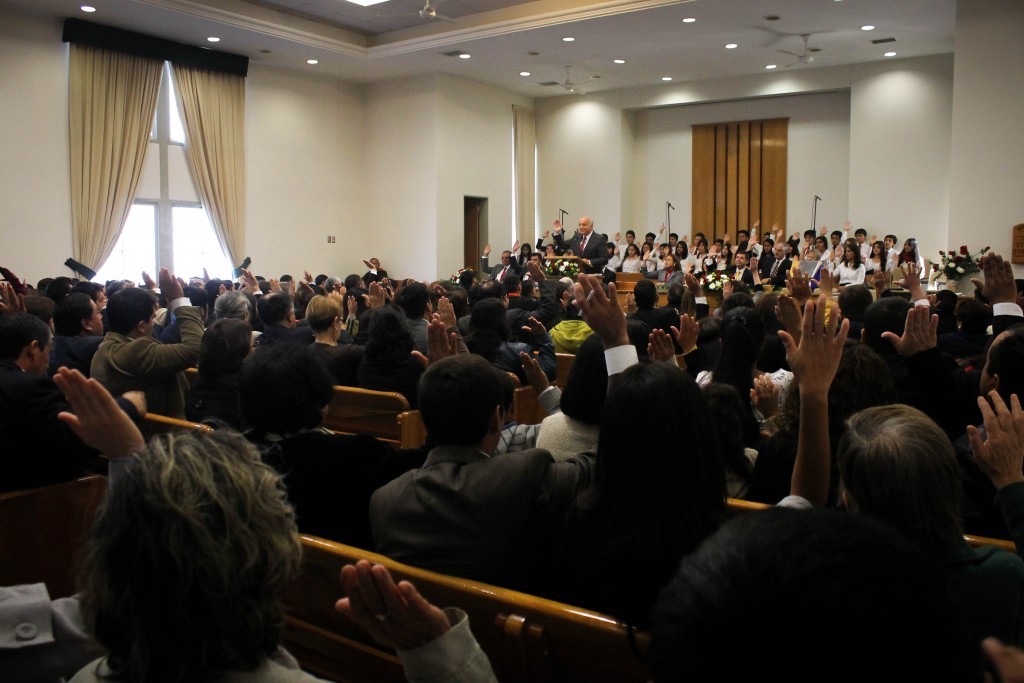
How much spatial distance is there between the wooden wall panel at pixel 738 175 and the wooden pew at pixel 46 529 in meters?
13.9

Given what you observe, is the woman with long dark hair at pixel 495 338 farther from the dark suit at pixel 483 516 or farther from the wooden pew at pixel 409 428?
the dark suit at pixel 483 516

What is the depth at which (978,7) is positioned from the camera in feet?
32.2

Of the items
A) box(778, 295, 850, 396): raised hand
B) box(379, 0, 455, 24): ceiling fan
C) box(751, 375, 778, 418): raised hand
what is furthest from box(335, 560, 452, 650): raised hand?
box(379, 0, 455, 24): ceiling fan

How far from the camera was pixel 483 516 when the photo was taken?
6.35ft

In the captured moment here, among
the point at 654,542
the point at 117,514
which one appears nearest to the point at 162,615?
the point at 117,514

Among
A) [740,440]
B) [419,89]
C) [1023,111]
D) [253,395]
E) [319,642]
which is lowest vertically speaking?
[319,642]

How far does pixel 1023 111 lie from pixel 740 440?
925cm

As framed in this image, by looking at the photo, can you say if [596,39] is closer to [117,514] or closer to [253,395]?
[253,395]

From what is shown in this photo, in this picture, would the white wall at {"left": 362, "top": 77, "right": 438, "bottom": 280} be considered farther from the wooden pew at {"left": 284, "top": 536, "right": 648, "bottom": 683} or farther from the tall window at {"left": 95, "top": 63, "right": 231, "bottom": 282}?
the wooden pew at {"left": 284, "top": 536, "right": 648, "bottom": 683}

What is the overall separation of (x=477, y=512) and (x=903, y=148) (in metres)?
13.1

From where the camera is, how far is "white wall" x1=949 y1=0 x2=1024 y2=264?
384 inches

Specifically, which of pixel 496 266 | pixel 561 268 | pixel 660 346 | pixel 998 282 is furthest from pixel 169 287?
pixel 496 266

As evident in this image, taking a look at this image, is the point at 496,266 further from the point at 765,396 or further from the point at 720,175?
the point at 765,396

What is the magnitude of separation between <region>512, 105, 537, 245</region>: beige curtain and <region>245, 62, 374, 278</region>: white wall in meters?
2.85
